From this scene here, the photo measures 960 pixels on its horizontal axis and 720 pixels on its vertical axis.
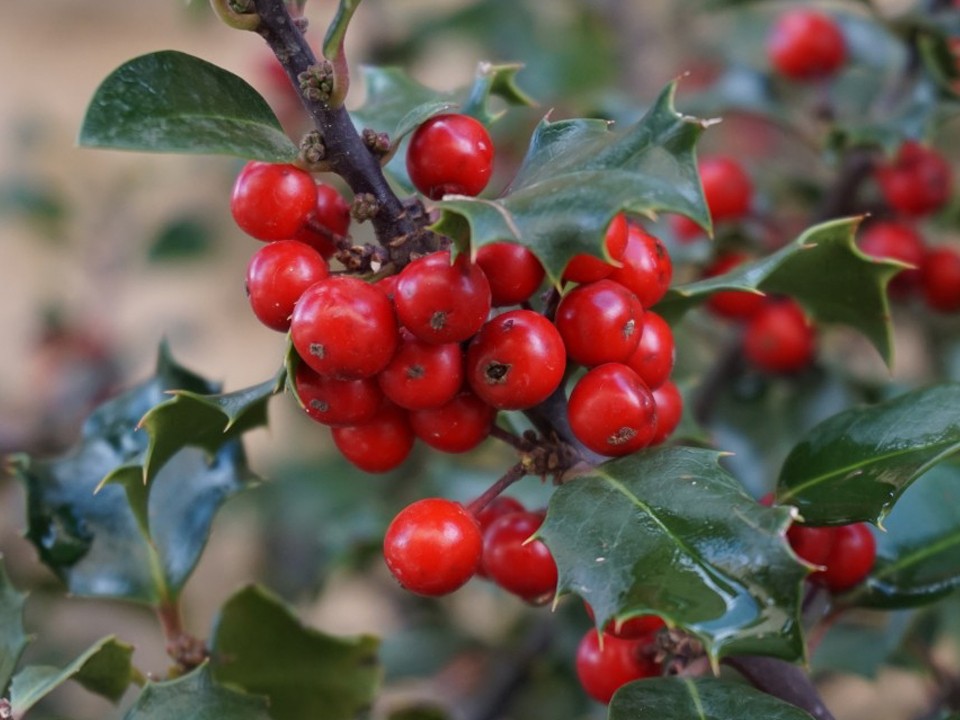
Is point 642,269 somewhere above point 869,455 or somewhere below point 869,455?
above

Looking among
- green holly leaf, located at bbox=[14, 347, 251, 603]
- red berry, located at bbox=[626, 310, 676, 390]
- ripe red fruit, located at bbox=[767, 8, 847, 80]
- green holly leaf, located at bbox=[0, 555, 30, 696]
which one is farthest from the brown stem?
ripe red fruit, located at bbox=[767, 8, 847, 80]

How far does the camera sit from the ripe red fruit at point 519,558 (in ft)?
2.51

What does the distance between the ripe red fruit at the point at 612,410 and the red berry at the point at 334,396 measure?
0.44 feet

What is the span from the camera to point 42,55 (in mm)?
3092

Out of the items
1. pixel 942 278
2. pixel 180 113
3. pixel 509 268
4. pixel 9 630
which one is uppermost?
pixel 180 113

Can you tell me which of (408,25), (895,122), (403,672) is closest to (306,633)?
(403,672)

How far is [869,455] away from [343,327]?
0.38m

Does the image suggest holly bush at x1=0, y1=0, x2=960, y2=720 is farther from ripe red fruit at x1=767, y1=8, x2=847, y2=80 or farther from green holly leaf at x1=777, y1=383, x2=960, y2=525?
ripe red fruit at x1=767, y1=8, x2=847, y2=80

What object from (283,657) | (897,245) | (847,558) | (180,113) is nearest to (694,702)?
(847,558)

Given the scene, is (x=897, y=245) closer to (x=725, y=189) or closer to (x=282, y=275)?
(x=725, y=189)

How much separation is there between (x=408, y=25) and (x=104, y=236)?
0.92 metres

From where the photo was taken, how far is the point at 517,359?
66 cm

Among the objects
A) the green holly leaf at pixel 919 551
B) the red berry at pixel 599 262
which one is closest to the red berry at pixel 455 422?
the red berry at pixel 599 262

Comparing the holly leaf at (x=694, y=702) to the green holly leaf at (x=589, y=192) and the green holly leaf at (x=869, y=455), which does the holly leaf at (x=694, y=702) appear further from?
the green holly leaf at (x=589, y=192)
